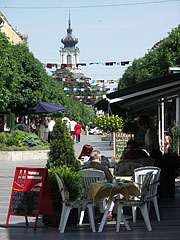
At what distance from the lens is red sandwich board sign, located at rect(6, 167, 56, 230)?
874 centimetres

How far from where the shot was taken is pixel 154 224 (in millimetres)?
9164

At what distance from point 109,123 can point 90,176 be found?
828 centimetres

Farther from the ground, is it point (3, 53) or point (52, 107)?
point (3, 53)

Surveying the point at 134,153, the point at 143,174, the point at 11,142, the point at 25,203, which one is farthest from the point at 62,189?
the point at 11,142

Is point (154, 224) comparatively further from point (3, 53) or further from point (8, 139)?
point (3, 53)

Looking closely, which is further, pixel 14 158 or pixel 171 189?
pixel 14 158

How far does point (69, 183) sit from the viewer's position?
8.78 meters

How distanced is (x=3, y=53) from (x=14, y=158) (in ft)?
34.3

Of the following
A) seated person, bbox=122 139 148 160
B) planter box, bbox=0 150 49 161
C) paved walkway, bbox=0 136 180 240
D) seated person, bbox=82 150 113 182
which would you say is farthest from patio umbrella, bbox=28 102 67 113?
seated person, bbox=82 150 113 182

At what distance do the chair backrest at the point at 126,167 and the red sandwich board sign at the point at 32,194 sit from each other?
92.2 inches

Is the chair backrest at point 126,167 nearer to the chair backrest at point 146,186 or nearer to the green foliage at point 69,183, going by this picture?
the chair backrest at point 146,186

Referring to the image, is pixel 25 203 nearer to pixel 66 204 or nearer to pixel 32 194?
pixel 32 194

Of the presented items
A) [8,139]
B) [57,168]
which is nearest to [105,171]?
[57,168]

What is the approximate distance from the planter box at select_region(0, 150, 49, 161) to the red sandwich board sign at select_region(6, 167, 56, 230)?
14.5 m
